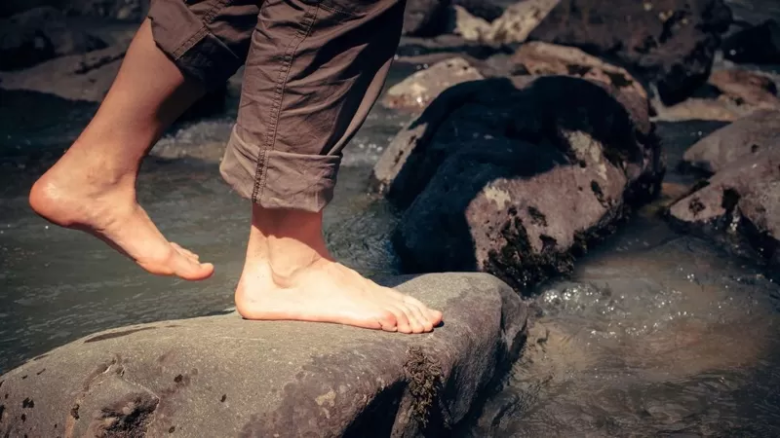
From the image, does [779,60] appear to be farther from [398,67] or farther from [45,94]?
[45,94]

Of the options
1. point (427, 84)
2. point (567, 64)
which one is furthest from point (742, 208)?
point (567, 64)

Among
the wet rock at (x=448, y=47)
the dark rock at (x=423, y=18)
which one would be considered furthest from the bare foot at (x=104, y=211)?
the dark rock at (x=423, y=18)

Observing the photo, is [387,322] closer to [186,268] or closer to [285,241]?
[285,241]

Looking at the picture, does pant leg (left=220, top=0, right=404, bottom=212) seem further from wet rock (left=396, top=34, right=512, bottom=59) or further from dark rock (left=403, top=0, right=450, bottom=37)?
dark rock (left=403, top=0, right=450, bottom=37)

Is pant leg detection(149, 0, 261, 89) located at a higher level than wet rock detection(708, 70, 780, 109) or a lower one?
higher

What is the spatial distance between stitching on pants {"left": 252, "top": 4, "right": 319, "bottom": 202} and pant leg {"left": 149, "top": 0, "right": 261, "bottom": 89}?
0.29m

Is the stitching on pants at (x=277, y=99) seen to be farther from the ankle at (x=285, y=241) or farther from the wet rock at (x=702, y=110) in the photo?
the wet rock at (x=702, y=110)

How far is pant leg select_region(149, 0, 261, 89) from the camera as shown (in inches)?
107

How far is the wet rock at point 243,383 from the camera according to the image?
8.27 ft

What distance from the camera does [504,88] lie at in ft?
17.6

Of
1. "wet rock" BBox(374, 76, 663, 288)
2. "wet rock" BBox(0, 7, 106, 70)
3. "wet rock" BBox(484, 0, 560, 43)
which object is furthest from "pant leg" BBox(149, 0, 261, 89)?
"wet rock" BBox(484, 0, 560, 43)

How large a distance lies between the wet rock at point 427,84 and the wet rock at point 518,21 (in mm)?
3381

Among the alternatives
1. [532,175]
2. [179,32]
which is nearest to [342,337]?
[179,32]

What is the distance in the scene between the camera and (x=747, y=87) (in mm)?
9469
